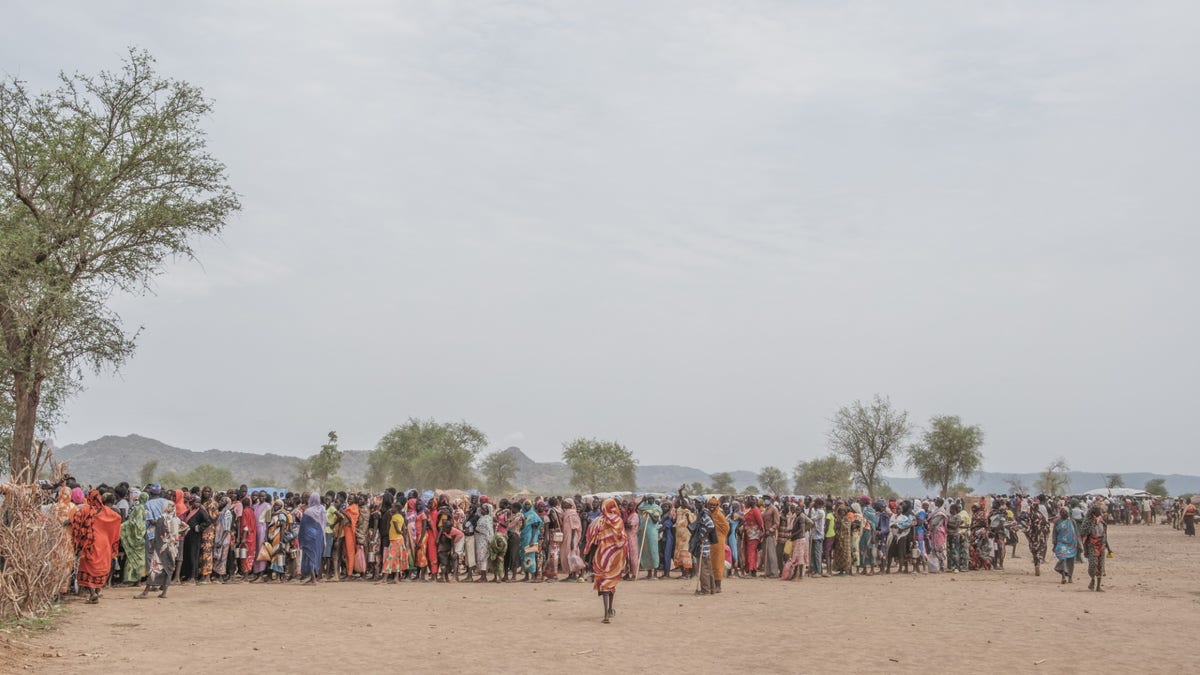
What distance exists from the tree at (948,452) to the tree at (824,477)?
47.9 ft

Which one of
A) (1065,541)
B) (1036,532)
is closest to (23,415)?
(1065,541)

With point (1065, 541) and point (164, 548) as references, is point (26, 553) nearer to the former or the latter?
point (164, 548)

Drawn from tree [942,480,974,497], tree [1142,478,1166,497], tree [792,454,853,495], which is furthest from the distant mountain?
tree [1142,478,1166,497]

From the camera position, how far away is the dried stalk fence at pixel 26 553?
11.0 m

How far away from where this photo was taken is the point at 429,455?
77.6 meters

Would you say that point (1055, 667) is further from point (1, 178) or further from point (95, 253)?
point (1, 178)

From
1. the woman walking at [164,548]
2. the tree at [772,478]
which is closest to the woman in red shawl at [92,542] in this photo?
the woman walking at [164,548]

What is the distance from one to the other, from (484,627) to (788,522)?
9.28m

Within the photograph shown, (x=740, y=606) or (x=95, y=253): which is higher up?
(x=95, y=253)

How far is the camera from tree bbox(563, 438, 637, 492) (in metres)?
82.1

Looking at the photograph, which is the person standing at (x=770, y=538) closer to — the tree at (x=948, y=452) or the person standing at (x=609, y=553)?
the person standing at (x=609, y=553)

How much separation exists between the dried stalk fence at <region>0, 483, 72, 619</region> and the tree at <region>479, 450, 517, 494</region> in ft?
269

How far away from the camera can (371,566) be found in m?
18.9

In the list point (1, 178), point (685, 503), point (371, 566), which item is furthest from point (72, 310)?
point (685, 503)
